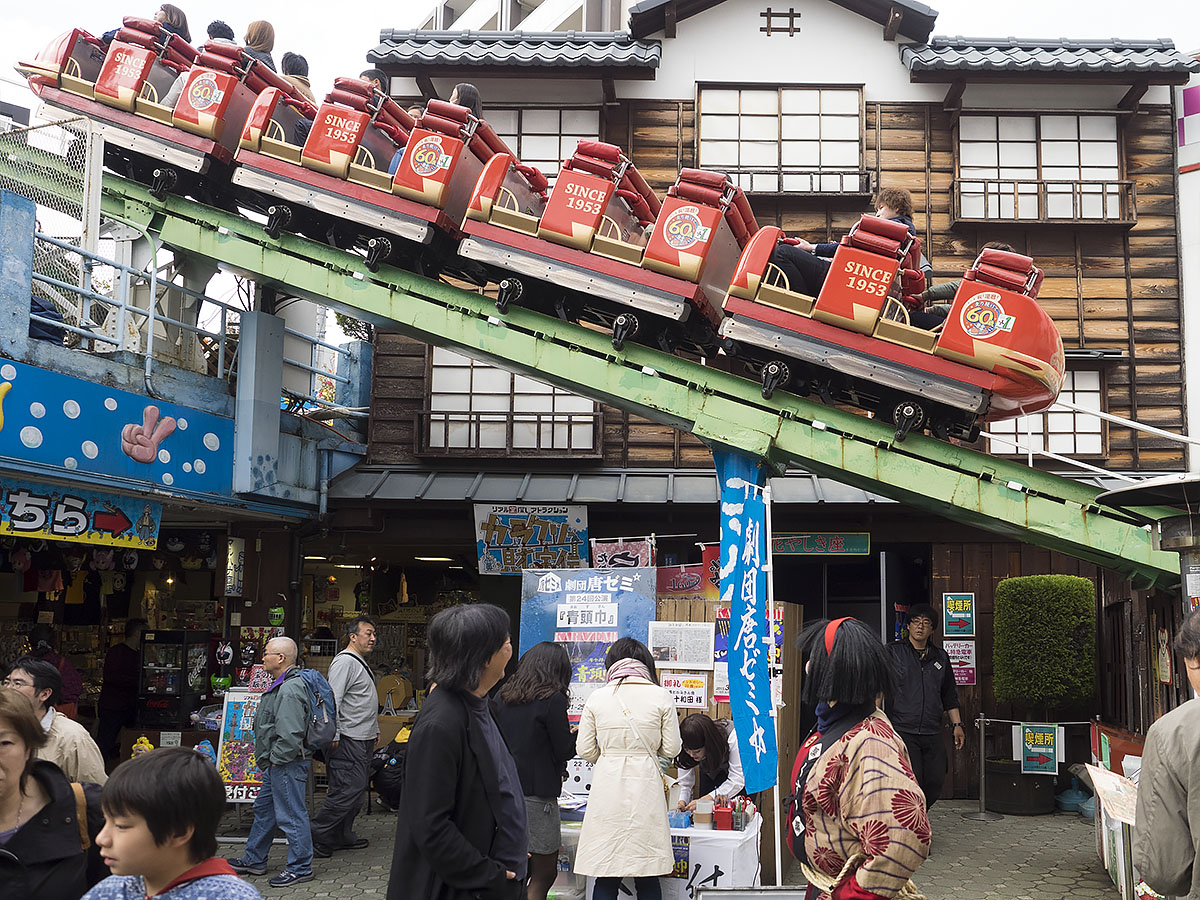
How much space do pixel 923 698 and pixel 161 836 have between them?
25.4 ft

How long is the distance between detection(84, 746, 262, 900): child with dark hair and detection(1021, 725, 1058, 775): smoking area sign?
10.3 meters

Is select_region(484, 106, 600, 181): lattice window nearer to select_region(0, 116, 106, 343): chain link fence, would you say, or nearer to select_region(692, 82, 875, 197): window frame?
select_region(692, 82, 875, 197): window frame

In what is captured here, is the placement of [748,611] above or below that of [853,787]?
above

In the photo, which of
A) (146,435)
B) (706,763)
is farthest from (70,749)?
(146,435)

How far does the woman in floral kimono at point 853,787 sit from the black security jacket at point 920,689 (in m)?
5.31

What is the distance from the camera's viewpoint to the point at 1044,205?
13.4 meters

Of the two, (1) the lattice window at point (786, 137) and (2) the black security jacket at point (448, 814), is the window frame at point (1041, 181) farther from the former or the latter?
(2) the black security jacket at point (448, 814)

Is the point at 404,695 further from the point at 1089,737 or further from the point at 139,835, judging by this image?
the point at 139,835

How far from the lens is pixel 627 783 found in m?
6.30

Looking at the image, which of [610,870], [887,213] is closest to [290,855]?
[610,870]

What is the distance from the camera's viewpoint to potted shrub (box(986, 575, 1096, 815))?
36.3ft

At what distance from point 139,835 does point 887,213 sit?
7.88 meters

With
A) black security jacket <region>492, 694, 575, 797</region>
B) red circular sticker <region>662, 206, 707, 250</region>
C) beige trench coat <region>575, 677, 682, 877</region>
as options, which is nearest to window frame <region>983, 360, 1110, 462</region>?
red circular sticker <region>662, 206, 707, 250</region>

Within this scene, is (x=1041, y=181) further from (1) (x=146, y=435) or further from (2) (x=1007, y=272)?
(1) (x=146, y=435)
